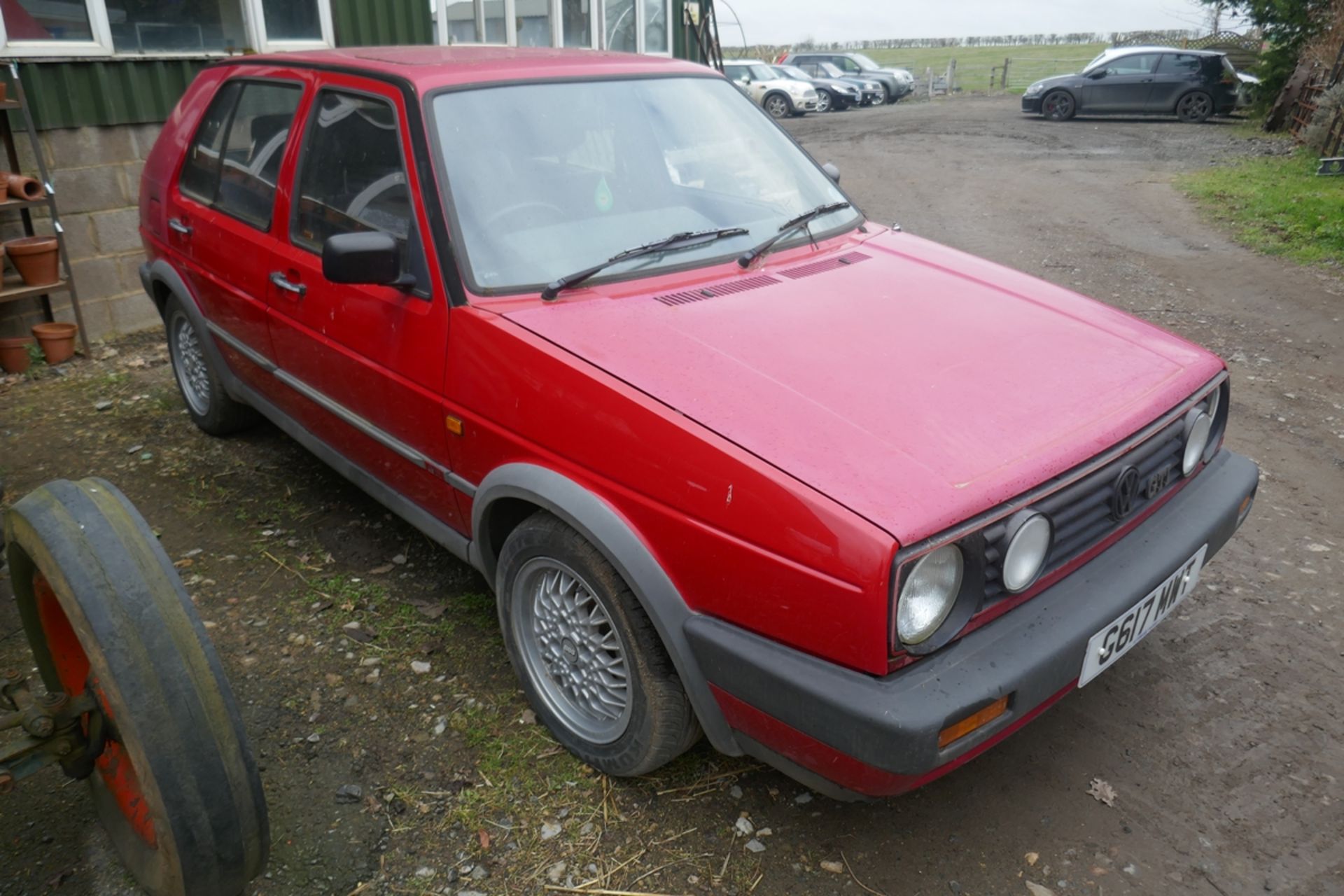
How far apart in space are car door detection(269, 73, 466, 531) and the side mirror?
10cm

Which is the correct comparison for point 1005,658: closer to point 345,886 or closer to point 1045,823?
point 1045,823

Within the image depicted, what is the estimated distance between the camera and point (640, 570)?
7.56ft

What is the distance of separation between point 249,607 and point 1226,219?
1034cm

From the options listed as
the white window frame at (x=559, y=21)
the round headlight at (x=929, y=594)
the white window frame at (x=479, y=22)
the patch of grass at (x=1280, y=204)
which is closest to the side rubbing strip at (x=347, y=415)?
the round headlight at (x=929, y=594)

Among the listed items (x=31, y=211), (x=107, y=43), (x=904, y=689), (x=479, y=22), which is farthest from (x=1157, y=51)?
(x=904, y=689)

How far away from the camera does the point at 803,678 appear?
2055mm

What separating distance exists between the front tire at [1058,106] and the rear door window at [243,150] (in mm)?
19531

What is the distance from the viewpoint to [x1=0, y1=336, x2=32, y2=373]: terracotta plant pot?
6.00 meters

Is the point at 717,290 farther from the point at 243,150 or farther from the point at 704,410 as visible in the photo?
the point at 243,150

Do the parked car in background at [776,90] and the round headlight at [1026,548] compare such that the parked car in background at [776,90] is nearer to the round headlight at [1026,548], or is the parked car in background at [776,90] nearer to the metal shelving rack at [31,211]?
the metal shelving rack at [31,211]

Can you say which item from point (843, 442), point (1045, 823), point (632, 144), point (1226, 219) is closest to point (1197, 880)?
point (1045, 823)

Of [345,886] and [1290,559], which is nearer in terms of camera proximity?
[345,886]

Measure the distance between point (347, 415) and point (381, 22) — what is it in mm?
6174

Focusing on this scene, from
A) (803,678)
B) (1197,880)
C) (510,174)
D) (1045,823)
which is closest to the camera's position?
(803,678)
